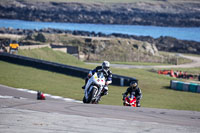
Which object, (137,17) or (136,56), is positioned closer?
(136,56)

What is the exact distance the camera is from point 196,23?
165500 mm

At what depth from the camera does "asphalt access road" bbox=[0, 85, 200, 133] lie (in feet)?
22.1

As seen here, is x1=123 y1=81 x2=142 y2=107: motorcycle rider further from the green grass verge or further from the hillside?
the hillside

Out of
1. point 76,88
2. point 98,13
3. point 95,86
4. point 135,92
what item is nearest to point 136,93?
point 135,92

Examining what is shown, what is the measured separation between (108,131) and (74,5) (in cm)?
18829

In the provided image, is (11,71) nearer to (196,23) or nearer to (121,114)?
(121,114)

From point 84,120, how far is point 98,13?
591 ft

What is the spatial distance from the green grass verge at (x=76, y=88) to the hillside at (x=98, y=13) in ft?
431

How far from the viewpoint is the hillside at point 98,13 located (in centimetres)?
16612

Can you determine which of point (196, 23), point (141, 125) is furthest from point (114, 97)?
point (196, 23)

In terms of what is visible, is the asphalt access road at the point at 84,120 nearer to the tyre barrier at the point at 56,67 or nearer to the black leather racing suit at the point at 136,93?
the black leather racing suit at the point at 136,93

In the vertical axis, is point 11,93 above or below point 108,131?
below

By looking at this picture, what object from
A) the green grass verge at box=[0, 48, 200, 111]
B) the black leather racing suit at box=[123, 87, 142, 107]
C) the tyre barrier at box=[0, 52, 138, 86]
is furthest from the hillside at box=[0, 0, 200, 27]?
the black leather racing suit at box=[123, 87, 142, 107]

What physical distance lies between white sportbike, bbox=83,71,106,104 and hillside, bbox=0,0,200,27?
149 metres
